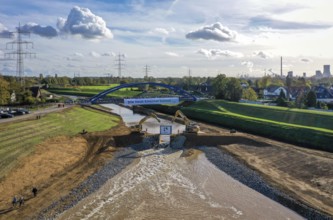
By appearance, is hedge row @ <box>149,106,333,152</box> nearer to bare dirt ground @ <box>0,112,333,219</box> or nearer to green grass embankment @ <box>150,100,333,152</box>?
green grass embankment @ <box>150,100,333,152</box>

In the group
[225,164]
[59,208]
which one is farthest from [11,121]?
[225,164]

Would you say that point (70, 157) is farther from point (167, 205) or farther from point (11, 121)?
point (167, 205)

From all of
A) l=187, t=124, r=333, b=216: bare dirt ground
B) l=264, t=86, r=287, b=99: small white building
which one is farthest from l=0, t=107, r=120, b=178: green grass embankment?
l=264, t=86, r=287, b=99: small white building

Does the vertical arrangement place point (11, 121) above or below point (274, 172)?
above

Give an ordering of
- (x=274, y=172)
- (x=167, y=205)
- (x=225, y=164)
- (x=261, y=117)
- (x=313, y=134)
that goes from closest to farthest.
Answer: (x=167, y=205), (x=274, y=172), (x=225, y=164), (x=313, y=134), (x=261, y=117)

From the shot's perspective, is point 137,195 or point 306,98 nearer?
point 137,195

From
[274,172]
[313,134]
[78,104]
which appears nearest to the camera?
[274,172]
